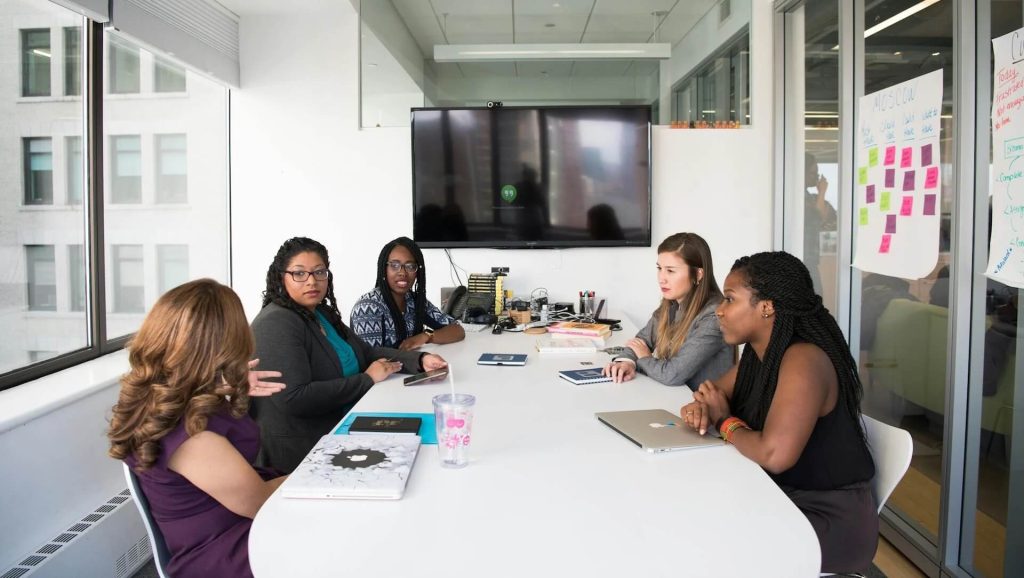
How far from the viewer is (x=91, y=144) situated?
10.1ft

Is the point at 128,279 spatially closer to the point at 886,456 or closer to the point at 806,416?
the point at 806,416

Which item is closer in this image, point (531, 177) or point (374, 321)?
point (374, 321)

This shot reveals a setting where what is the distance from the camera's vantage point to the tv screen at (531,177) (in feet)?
14.5

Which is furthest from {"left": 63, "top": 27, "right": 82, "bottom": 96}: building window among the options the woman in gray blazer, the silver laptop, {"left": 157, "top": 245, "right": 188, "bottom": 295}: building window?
the silver laptop

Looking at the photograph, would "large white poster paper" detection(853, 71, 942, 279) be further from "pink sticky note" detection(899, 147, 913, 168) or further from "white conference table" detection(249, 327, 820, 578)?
"white conference table" detection(249, 327, 820, 578)

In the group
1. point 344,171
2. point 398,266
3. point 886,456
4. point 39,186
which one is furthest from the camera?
point 344,171

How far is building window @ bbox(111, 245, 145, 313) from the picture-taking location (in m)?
3.51

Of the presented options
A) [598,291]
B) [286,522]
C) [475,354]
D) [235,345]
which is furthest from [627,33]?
[286,522]

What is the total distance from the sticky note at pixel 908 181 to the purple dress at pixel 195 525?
2.60 metres

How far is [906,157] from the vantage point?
274 cm

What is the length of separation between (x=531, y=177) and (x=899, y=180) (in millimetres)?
2251

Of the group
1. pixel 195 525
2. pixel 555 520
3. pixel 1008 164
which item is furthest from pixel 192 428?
pixel 1008 164

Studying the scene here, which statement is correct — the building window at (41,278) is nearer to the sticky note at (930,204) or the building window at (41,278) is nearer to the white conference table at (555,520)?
→ the white conference table at (555,520)

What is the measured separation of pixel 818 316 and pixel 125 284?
3.41 m
